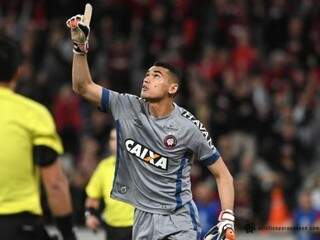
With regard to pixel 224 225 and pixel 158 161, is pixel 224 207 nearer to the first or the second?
pixel 224 225

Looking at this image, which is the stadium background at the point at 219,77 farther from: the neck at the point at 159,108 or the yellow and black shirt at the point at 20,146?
the yellow and black shirt at the point at 20,146

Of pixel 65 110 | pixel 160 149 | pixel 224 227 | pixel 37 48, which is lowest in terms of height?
pixel 224 227

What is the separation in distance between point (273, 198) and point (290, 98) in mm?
2360

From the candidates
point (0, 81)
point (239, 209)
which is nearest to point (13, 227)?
point (0, 81)

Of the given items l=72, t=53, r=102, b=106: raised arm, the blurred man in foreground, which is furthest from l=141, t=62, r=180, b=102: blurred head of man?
the blurred man in foreground

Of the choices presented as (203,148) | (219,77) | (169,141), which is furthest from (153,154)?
(219,77)

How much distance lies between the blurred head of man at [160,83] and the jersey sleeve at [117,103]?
4.5 inches

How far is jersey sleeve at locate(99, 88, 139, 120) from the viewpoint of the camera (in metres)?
7.38

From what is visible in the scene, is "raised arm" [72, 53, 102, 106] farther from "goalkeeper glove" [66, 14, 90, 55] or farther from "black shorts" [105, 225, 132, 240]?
"black shorts" [105, 225, 132, 240]

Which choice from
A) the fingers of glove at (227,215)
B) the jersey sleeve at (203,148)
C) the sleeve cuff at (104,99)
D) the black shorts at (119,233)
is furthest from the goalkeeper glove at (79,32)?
the black shorts at (119,233)

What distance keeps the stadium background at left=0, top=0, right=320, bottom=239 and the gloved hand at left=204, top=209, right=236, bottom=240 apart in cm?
620

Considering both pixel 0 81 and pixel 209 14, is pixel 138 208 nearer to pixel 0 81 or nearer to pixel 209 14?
pixel 0 81

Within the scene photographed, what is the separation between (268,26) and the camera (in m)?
18.2

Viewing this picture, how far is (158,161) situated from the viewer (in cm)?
731
